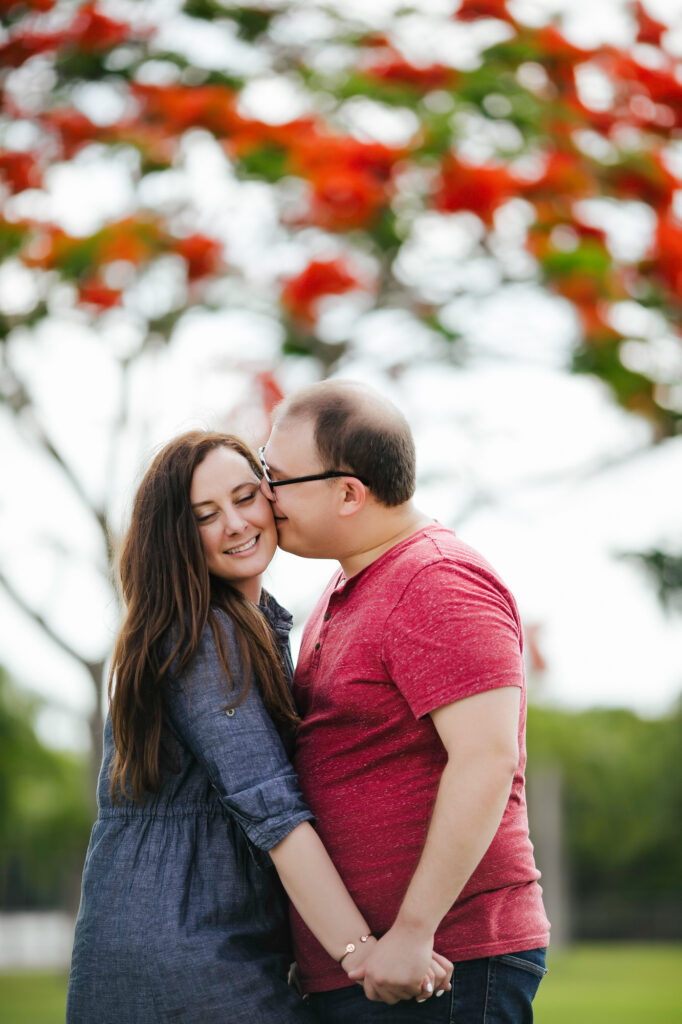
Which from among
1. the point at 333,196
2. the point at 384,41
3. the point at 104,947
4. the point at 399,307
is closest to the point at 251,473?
the point at 104,947

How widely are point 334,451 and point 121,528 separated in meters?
0.57

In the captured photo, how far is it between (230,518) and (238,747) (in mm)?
506

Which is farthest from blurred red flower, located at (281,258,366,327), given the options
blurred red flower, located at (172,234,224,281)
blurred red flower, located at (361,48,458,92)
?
blurred red flower, located at (361,48,458,92)

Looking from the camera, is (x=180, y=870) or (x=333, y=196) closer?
(x=180, y=870)

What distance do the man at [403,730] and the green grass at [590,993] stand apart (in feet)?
30.9

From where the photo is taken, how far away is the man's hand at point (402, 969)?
82.4 inches

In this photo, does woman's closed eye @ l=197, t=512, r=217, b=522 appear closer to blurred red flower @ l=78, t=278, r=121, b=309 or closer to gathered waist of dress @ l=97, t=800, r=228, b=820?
gathered waist of dress @ l=97, t=800, r=228, b=820

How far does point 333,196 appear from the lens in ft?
22.0

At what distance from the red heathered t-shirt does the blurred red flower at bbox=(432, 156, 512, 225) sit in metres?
4.81

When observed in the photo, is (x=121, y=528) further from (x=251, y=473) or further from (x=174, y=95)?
(x=174, y=95)

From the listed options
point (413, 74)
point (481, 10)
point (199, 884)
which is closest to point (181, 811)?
point (199, 884)

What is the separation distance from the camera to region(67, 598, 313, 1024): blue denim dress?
89.0 inches

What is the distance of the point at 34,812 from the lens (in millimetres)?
26234

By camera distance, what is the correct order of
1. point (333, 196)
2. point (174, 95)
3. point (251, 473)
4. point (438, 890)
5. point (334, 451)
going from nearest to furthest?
point (438, 890)
point (334, 451)
point (251, 473)
point (333, 196)
point (174, 95)
